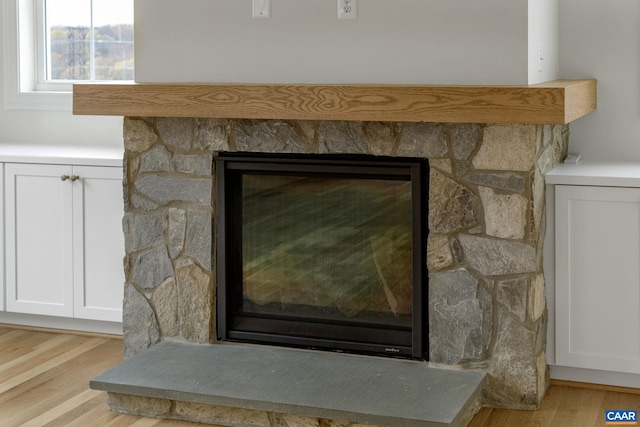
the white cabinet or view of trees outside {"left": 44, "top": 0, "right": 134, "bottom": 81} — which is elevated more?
view of trees outside {"left": 44, "top": 0, "right": 134, "bottom": 81}

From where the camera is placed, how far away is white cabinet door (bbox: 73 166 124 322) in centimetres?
416

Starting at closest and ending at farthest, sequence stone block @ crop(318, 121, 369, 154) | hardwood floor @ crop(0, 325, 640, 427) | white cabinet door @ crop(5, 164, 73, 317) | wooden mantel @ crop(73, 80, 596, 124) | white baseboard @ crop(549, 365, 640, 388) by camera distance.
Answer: wooden mantel @ crop(73, 80, 596, 124) → hardwood floor @ crop(0, 325, 640, 427) → stone block @ crop(318, 121, 369, 154) → white baseboard @ crop(549, 365, 640, 388) → white cabinet door @ crop(5, 164, 73, 317)

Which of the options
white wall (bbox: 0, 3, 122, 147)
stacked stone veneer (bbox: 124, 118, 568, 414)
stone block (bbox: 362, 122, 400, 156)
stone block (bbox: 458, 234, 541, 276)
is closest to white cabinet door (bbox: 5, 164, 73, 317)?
white wall (bbox: 0, 3, 122, 147)

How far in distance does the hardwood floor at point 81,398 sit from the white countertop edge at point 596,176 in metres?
0.81

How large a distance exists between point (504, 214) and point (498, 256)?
6.1 inches

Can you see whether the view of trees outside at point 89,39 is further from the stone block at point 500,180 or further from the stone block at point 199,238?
the stone block at point 500,180

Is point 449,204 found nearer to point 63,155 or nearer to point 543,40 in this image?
point 543,40

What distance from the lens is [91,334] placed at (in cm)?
440

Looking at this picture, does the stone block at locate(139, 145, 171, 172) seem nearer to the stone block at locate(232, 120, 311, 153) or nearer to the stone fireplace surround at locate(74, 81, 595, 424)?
the stone fireplace surround at locate(74, 81, 595, 424)

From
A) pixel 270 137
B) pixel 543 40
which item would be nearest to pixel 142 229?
pixel 270 137

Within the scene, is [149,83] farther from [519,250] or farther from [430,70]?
[519,250]

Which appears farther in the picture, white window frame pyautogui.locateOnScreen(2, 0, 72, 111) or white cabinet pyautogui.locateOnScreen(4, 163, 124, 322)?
white window frame pyautogui.locateOnScreen(2, 0, 72, 111)

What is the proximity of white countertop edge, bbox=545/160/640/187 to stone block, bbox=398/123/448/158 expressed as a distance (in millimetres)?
439

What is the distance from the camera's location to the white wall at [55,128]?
15.3 ft
